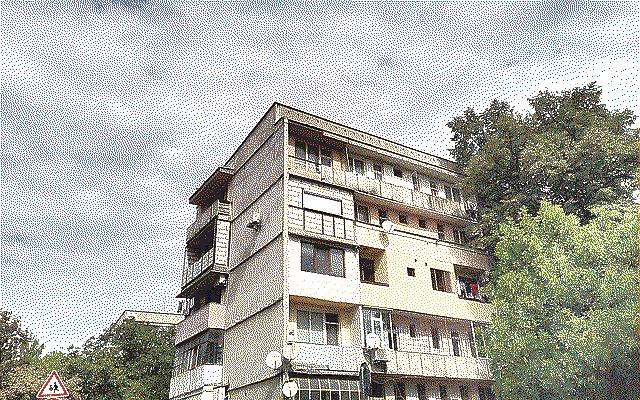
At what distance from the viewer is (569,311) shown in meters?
23.2

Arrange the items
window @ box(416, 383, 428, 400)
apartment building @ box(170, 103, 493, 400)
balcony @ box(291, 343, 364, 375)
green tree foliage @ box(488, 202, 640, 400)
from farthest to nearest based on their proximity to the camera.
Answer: window @ box(416, 383, 428, 400), apartment building @ box(170, 103, 493, 400), balcony @ box(291, 343, 364, 375), green tree foliage @ box(488, 202, 640, 400)

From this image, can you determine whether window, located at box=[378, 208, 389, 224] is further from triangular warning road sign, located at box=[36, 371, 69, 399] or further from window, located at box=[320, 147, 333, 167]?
triangular warning road sign, located at box=[36, 371, 69, 399]

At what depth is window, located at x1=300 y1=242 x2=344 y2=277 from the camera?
84.8 feet

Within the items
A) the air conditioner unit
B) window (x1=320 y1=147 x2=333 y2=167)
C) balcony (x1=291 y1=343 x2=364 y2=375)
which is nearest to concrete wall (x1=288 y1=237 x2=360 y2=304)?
balcony (x1=291 y1=343 x2=364 y2=375)

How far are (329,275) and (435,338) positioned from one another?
301 inches

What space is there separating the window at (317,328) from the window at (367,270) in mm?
3438

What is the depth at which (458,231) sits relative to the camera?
34.4m

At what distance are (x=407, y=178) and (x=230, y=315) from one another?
43.9 ft

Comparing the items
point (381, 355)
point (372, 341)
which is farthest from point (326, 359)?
point (381, 355)

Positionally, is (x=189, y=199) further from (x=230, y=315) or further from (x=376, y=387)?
(x=376, y=387)

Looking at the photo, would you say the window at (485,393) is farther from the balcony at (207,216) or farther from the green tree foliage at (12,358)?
the green tree foliage at (12,358)

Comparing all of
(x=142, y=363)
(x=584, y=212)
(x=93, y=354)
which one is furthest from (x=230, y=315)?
(x=584, y=212)

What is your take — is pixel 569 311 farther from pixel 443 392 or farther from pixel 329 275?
pixel 329 275

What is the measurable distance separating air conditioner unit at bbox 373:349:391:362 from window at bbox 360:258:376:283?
4.64 meters
